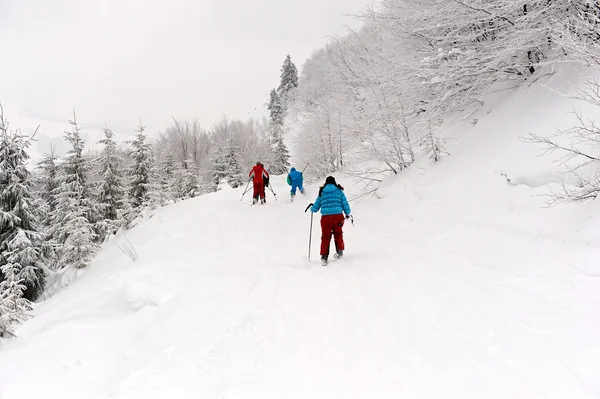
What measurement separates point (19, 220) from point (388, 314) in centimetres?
1718

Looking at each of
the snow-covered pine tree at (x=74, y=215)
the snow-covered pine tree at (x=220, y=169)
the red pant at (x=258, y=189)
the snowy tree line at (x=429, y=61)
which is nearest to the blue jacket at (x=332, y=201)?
the snowy tree line at (x=429, y=61)

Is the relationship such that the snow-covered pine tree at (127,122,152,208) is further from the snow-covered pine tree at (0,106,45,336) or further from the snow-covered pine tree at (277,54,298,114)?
the snow-covered pine tree at (277,54,298,114)

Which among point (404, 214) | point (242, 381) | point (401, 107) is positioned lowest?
point (242, 381)

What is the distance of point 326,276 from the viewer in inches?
229

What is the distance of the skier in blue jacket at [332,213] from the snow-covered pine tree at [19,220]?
14.2 metres

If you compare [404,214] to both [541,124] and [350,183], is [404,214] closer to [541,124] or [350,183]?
[541,124]

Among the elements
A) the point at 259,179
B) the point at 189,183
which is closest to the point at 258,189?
Answer: the point at 259,179

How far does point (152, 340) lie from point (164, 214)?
40.5ft

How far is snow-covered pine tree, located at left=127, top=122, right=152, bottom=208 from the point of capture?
22.6m

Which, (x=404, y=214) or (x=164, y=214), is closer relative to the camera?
(x=404, y=214)

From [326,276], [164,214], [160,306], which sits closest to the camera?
[160,306]

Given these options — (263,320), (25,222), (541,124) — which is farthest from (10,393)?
(25,222)

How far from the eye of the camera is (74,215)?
1585 cm

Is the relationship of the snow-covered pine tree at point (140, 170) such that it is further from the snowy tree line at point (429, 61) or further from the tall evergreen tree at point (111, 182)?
the snowy tree line at point (429, 61)
